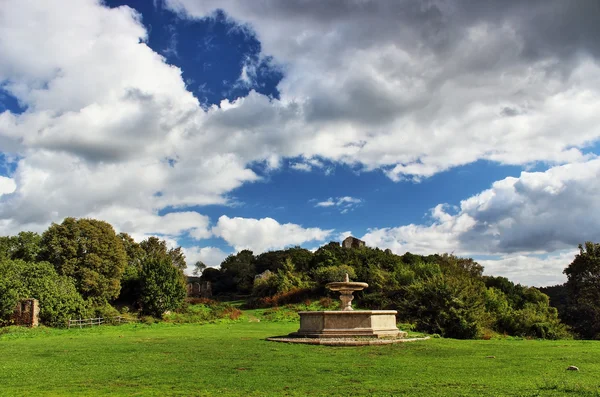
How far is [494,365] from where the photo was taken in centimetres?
960

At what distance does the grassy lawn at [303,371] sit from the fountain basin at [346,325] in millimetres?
1802

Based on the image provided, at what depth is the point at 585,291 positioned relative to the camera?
1455 inches

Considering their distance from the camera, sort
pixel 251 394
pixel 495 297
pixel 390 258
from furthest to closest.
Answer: pixel 390 258 < pixel 495 297 < pixel 251 394

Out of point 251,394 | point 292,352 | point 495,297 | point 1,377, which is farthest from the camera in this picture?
point 495,297

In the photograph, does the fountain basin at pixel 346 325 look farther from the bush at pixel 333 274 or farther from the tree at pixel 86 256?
the tree at pixel 86 256

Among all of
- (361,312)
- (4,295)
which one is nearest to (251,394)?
(361,312)

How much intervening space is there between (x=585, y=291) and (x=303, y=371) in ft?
120

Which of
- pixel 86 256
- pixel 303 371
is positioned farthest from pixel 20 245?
pixel 303 371

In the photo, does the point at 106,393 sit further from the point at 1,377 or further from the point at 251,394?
the point at 1,377

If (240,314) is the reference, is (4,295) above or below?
above

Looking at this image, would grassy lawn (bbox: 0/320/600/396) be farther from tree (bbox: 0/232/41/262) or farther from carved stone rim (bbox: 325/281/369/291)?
tree (bbox: 0/232/41/262)

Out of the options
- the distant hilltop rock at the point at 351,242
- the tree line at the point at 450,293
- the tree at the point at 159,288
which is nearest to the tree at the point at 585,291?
the tree line at the point at 450,293

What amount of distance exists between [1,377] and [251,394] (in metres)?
5.59

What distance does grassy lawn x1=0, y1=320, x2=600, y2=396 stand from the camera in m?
7.06
